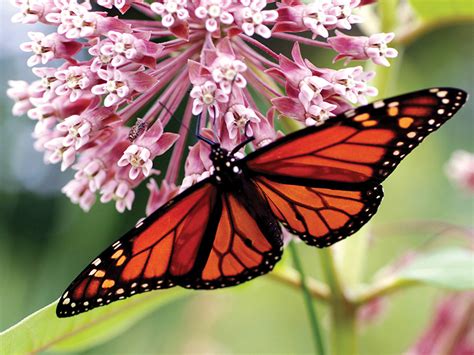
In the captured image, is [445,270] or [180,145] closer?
[180,145]

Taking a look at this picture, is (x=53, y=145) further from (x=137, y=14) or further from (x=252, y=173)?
(x=137, y=14)

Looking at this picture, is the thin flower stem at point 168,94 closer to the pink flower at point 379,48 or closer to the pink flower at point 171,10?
the pink flower at point 171,10

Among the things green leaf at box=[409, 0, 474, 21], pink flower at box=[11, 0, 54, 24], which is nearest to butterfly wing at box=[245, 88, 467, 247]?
pink flower at box=[11, 0, 54, 24]

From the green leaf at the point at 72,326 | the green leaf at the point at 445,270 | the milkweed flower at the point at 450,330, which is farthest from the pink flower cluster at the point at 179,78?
the milkweed flower at the point at 450,330

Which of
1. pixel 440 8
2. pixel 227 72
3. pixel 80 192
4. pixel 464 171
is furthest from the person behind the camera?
pixel 464 171

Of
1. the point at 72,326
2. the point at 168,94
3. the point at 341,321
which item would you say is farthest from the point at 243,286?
the point at 168,94

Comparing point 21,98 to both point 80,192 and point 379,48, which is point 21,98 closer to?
point 80,192
